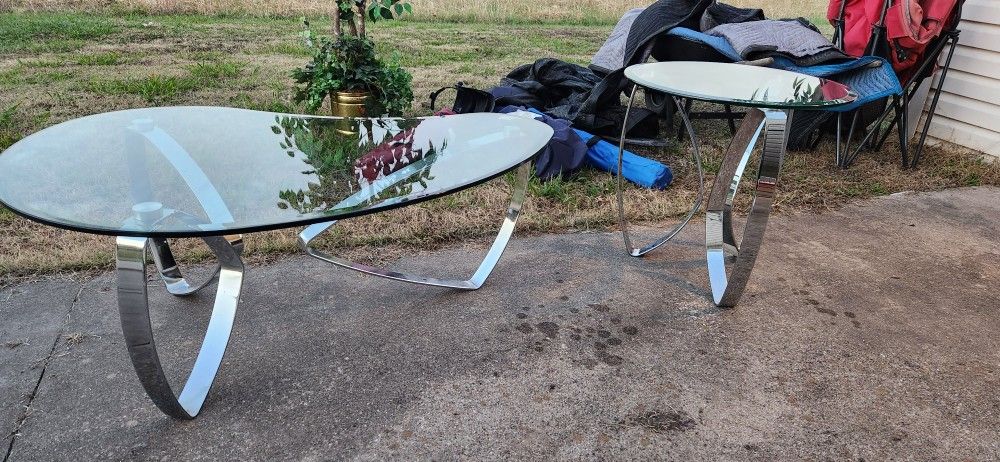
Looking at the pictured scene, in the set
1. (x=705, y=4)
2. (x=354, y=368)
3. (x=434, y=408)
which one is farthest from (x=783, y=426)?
(x=705, y=4)

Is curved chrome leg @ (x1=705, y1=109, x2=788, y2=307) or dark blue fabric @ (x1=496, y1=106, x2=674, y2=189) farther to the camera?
dark blue fabric @ (x1=496, y1=106, x2=674, y2=189)

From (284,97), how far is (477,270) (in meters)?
3.13

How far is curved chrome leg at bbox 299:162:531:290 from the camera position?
220 cm

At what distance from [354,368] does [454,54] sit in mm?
5596

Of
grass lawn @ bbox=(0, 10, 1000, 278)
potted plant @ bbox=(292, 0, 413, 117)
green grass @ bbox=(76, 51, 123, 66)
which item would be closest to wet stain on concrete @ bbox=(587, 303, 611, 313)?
grass lawn @ bbox=(0, 10, 1000, 278)

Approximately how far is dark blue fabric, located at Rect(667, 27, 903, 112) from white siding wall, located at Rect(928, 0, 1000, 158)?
70 cm

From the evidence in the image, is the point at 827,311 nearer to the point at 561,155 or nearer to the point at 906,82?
the point at 561,155

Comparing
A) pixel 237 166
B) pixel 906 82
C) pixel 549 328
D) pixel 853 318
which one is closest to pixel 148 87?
pixel 237 166

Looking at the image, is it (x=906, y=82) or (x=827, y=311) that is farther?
(x=906, y=82)

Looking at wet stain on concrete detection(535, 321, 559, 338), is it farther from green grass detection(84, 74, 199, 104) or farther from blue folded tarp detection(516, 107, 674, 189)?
green grass detection(84, 74, 199, 104)

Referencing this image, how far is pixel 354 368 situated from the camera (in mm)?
1856

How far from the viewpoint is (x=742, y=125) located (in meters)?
2.38

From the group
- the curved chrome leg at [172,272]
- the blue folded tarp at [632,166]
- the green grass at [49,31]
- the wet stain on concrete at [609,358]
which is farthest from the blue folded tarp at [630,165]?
the green grass at [49,31]

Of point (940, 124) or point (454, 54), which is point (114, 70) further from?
point (940, 124)
